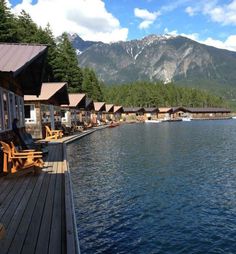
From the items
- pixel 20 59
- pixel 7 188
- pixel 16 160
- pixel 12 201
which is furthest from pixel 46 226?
pixel 16 160

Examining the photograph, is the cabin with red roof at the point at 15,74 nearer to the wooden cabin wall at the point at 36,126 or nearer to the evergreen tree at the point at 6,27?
the wooden cabin wall at the point at 36,126

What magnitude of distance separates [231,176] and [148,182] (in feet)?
15.0

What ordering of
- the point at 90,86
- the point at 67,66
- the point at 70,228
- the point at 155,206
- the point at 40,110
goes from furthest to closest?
the point at 90,86 → the point at 67,66 → the point at 40,110 → the point at 155,206 → the point at 70,228

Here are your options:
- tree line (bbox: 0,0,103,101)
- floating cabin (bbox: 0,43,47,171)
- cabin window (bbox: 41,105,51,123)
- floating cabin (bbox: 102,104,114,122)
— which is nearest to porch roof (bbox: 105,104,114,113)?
floating cabin (bbox: 102,104,114,122)

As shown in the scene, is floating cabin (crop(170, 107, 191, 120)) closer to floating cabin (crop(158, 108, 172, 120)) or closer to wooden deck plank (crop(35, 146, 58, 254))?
floating cabin (crop(158, 108, 172, 120))

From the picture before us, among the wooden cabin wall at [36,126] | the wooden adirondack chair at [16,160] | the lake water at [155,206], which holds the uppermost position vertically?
the wooden cabin wall at [36,126]

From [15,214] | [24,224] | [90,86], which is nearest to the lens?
[24,224]

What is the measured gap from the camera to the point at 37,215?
8242 millimetres

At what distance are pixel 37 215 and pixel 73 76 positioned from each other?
8054 centimetres

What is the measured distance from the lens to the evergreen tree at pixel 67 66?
81125mm

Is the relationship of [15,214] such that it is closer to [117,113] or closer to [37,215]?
[37,215]

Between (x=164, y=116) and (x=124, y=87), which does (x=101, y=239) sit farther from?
(x=124, y=87)

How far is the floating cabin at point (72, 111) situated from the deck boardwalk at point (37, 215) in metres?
35.1

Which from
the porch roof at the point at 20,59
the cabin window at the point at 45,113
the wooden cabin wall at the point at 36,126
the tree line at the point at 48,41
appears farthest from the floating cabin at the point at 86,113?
the porch roof at the point at 20,59
